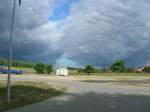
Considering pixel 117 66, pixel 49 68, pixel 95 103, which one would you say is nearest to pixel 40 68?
pixel 49 68

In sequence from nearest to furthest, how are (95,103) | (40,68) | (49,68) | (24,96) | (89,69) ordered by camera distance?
1. (95,103)
2. (24,96)
3. (49,68)
4. (40,68)
5. (89,69)

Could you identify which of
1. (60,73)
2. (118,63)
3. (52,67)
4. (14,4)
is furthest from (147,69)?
(14,4)

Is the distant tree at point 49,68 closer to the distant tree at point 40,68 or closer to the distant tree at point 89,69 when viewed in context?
the distant tree at point 40,68

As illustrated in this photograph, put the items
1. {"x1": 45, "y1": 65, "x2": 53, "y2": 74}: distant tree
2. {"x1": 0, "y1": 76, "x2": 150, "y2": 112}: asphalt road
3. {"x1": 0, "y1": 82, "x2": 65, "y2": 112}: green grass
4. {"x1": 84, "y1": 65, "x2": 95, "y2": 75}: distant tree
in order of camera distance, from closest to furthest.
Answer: {"x1": 0, "y1": 76, "x2": 150, "y2": 112}: asphalt road → {"x1": 0, "y1": 82, "x2": 65, "y2": 112}: green grass → {"x1": 45, "y1": 65, "x2": 53, "y2": 74}: distant tree → {"x1": 84, "y1": 65, "x2": 95, "y2": 75}: distant tree

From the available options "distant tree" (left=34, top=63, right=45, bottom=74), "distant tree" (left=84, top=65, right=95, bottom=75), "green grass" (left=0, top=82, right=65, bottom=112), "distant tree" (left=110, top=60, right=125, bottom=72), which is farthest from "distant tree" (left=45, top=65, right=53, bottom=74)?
"green grass" (left=0, top=82, right=65, bottom=112)

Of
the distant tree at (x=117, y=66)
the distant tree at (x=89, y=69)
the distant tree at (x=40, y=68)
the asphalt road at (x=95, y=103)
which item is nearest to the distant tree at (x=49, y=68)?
the distant tree at (x=40, y=68)

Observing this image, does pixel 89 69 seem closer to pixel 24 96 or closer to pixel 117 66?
pixel 117 66

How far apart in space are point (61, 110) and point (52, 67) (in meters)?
95.0

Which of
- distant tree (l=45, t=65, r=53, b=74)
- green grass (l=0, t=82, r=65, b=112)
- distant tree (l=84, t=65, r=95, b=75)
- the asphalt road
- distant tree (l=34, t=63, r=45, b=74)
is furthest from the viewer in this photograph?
distant tree (l=84, t=65, r=95, b=75)

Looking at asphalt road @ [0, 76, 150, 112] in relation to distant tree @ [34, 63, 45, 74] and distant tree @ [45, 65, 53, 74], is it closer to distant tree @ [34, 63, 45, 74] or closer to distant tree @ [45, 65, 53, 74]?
distant tree @ [45, 65, 53, 74]

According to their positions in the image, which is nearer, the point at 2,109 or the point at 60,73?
the point at 2,109

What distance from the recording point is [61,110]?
46.6ft

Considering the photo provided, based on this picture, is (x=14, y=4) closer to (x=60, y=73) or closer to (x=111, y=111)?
(x=111, y=111)

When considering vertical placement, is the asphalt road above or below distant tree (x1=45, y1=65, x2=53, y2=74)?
below
